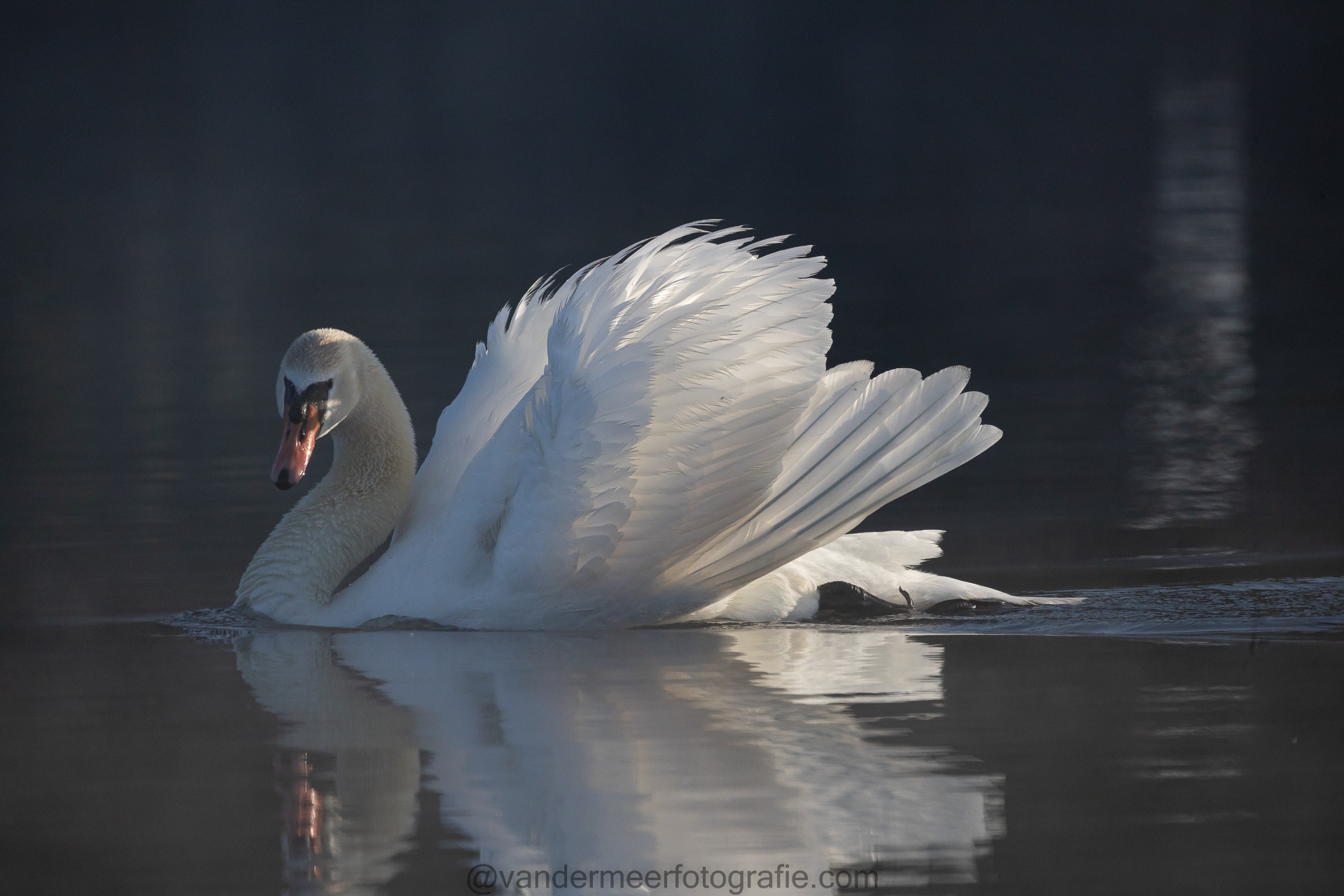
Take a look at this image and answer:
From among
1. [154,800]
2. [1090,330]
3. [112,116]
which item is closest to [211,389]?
[1090,330]

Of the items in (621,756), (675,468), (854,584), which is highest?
(675,468)

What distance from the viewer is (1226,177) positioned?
20.4 metres

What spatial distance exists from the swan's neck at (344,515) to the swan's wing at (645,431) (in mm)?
734

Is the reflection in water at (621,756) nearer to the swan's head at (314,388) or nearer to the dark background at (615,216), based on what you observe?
the swan's head at (314,388)

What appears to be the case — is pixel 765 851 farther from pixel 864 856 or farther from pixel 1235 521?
pixel 1235 521

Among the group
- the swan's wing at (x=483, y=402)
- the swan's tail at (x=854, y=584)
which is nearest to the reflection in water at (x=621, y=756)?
the swan's tail at (x=854, y=584)

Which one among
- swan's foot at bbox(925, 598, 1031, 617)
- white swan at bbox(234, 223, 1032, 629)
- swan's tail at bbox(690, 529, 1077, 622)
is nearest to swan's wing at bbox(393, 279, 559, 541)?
white swan at bbox(234, 223, 1032, 629)

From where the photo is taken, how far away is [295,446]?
21.9 feet

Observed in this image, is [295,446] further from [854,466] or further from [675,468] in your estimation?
[854,466]

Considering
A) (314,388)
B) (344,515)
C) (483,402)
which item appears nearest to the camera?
(314,388)

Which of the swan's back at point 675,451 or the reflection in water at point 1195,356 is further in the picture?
the reflection in water at point 1195,356

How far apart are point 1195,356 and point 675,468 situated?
6.12 meters

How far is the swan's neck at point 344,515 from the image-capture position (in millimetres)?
6754

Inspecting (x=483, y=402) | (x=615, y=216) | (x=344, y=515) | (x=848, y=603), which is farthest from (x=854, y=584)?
(x=615, y=216)
